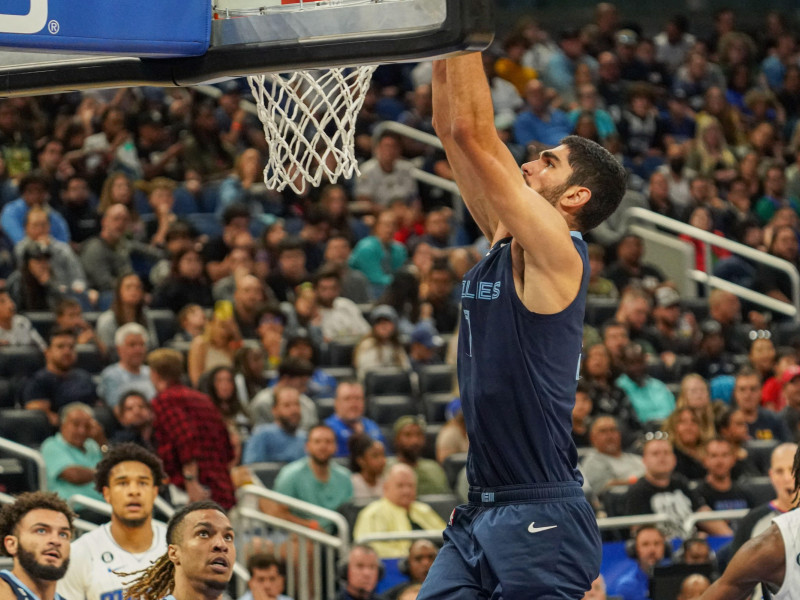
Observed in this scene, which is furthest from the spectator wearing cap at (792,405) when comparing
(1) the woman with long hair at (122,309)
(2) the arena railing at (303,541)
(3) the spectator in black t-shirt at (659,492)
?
(1) the woman with long hair at (122,309)

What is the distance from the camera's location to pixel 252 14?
4066 millimetres

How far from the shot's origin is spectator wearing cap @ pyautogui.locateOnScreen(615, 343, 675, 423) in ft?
34.9

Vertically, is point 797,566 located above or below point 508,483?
below

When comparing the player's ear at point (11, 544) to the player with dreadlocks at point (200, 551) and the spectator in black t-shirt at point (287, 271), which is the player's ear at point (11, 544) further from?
the spectator in black t-shirt at point (287, 271)

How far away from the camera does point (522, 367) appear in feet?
12.7

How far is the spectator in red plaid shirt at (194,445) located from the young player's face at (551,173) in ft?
14.5

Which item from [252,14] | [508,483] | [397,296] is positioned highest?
[252,14]

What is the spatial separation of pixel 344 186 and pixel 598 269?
2572mm

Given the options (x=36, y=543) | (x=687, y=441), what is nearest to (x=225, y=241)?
(x=687, y=441)

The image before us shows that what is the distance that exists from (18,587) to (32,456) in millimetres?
2514

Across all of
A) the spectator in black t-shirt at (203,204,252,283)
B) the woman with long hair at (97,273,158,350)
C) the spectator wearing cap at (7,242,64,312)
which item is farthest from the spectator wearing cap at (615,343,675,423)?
the spectator wearing cap at (7,242,64,312)

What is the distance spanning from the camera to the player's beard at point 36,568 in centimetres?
547

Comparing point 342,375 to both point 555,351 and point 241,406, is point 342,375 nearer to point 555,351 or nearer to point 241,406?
point 241,406

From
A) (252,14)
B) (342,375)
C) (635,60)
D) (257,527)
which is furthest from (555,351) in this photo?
(635,60)
